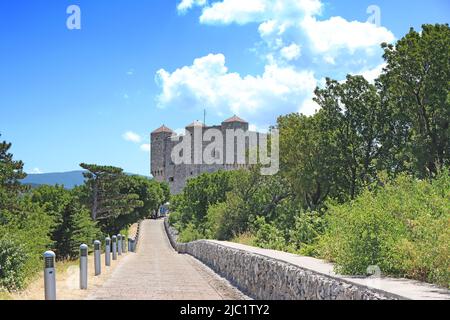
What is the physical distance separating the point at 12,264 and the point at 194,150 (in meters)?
119

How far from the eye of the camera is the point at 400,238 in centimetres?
873

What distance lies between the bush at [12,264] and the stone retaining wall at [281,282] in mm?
4700

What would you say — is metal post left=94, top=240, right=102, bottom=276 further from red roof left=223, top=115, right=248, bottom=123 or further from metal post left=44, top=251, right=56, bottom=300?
red roof left=223, top=115, right=248, bottom=123

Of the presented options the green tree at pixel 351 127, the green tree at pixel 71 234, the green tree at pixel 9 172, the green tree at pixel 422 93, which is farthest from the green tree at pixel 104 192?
the green tree at pixel 422 93

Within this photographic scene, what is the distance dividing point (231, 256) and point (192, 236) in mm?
36102

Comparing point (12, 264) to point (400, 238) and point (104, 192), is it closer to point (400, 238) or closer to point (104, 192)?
point (400, 238)

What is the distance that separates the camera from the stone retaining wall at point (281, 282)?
672 centimetres

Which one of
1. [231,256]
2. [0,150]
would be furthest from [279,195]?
[231,256]

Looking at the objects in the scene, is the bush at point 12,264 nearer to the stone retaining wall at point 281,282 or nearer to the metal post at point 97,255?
the metal post at point 97,255

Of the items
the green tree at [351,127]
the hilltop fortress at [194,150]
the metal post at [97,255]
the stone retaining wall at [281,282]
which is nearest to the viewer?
the stone retaining wall at [281,282]

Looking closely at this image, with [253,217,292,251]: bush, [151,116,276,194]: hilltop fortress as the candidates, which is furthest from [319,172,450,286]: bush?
[151,116,276,194]: hilltop fortress

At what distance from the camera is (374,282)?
709 cm

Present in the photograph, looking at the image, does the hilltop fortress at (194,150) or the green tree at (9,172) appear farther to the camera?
the hilltop fortress at (194,150)
